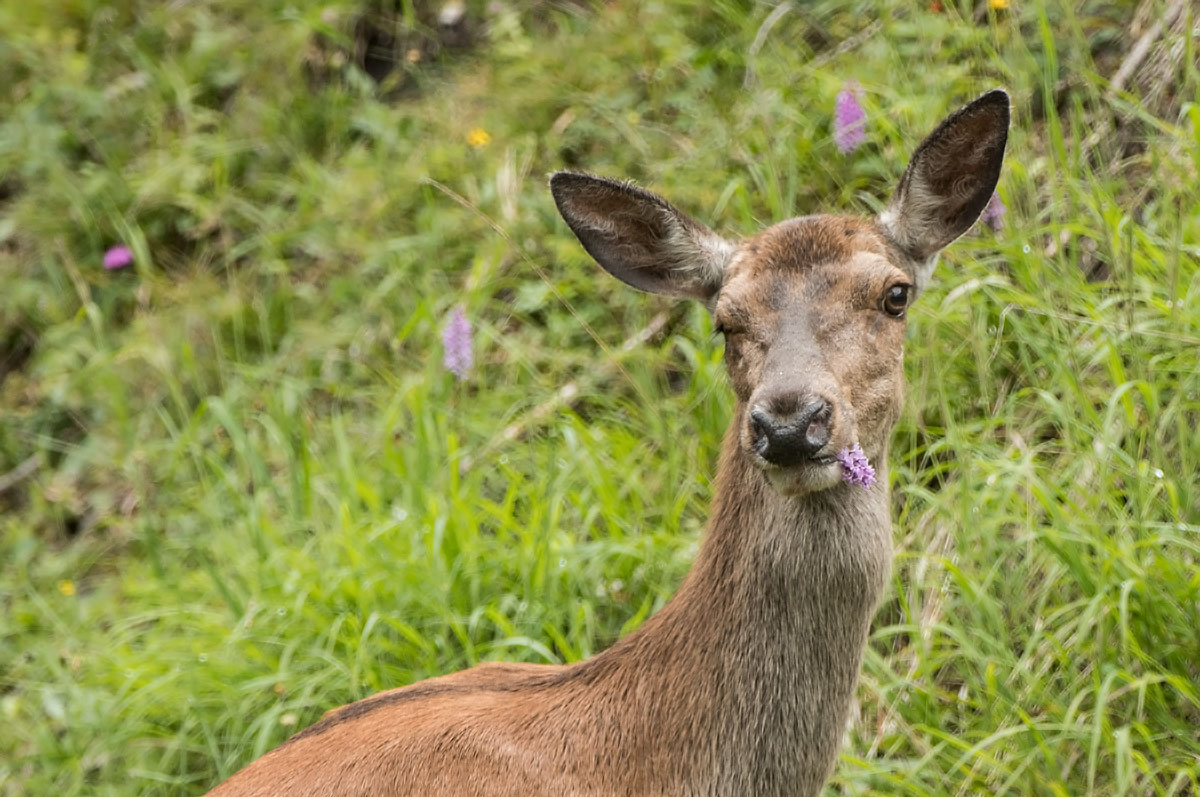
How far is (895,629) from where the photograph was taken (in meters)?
4.12

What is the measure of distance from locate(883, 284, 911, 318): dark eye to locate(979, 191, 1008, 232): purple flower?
1067 millimetres

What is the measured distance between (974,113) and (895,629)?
1441 millimetres

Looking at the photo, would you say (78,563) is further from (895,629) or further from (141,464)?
(895,629)

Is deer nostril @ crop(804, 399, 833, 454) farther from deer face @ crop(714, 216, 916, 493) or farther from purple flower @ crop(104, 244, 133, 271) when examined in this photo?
purple flower @ crop(104, 244, 133, 271)

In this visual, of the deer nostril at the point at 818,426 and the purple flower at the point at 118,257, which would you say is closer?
the deer nostril at the point at 818,426

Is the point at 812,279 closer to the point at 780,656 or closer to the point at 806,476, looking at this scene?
the point at 806,476

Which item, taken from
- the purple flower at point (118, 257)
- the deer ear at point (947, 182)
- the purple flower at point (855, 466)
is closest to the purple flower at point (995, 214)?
the deer ear at point (947, 182)

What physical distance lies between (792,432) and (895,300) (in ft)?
1.82

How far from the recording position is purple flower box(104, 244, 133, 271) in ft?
23.9

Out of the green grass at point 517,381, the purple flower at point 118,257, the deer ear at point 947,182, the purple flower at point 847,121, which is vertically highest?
the deer ear at point 947,182

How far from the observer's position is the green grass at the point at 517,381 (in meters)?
4.13

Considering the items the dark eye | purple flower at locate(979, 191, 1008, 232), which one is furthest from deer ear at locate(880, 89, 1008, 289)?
purple flower at locate(979, 191, 1008, 232)

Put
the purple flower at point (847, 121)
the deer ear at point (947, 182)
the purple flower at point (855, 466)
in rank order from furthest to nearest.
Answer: the purple flower at point (847, 121) < the deer ear at point (947, 182) < the purple flower at point (855, 466)

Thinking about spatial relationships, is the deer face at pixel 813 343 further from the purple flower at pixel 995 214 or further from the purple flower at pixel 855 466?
the purple flower at pixel 995 214
